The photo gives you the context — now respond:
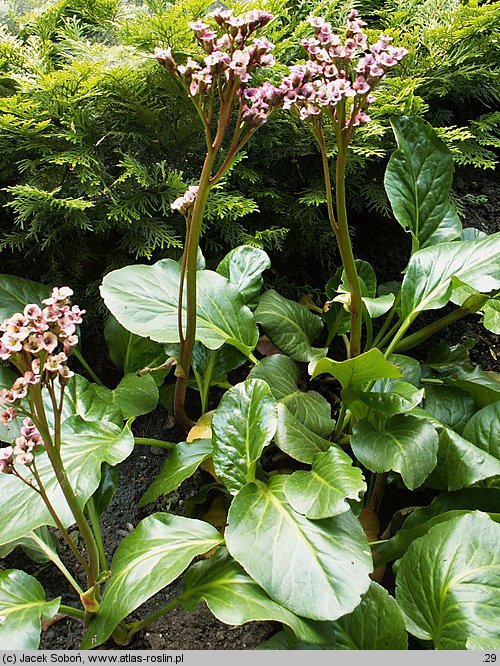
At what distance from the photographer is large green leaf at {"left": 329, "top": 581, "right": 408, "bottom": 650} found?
1.05 metres

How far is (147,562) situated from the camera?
3.51 feet

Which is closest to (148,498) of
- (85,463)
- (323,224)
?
(85,463)

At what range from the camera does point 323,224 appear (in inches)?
71.1

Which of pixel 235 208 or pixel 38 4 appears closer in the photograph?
pixel 235 208

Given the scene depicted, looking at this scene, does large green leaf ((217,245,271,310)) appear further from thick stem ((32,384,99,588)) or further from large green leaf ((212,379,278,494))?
thick stem ((32,384,99,588))

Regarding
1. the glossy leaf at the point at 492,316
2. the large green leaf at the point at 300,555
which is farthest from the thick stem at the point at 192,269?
the glossy leaf at the point at 492,316

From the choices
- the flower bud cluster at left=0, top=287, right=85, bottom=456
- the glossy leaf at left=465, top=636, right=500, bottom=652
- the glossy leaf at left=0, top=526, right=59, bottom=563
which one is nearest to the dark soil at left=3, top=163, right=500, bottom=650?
the glossy leaf at left=0, top=526, right=59, bottom=563

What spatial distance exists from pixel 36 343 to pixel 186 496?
793 mm

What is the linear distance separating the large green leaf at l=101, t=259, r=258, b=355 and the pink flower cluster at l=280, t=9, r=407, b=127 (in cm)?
53

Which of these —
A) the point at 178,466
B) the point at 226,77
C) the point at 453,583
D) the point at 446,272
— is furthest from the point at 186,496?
the point at 226,77

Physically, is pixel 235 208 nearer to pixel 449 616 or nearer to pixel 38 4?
pixel 38 4

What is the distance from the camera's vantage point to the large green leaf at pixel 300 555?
0.95 metres

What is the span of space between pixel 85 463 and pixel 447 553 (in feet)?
2.08

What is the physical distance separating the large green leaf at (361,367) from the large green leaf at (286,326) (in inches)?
10.6
